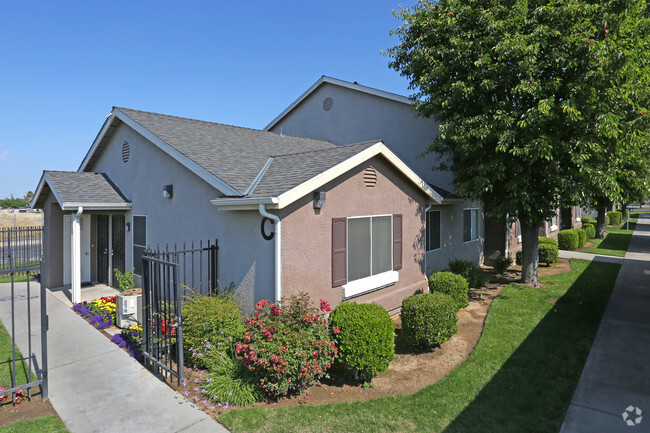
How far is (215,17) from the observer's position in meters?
11.2

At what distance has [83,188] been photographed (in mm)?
10688

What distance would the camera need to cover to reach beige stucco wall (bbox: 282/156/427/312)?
22.6ft

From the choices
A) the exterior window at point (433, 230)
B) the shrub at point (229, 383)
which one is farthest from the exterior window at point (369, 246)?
the exterior window at point (433, 230)

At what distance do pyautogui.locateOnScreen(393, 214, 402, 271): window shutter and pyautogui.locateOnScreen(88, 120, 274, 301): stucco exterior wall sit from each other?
12.7ft

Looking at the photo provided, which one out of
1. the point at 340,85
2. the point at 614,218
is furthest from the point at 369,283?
the point at 614,218

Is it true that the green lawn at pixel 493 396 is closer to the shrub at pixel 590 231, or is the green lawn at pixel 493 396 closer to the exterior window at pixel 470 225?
the exterior window at pixel 470 225

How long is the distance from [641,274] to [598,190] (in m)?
6.35

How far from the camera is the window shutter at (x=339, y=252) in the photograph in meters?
7.68

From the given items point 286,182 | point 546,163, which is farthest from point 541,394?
point 546,163

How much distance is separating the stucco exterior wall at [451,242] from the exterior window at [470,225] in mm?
178

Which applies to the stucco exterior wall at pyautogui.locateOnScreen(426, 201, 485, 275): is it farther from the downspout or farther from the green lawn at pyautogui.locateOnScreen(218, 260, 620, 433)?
the downspout

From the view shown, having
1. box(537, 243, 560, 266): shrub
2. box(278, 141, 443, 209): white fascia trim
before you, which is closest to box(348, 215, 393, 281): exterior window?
box(278, 141, 443, 209): white fascia trim

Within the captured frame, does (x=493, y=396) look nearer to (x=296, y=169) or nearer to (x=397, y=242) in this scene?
(x=397, y=242)

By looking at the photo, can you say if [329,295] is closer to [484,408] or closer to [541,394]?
[484,408]
